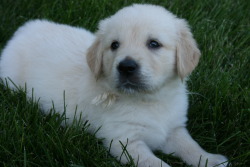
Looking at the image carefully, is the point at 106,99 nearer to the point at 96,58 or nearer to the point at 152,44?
the point at 96,58

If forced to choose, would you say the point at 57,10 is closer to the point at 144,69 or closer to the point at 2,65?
the point at 2,65

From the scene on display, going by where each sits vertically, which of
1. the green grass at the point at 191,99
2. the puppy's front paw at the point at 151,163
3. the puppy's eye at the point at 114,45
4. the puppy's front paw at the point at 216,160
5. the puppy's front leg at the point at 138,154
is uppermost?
the puppy's eye at the point at 114,45

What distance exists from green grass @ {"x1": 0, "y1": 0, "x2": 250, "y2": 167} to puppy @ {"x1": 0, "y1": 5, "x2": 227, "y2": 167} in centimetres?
16

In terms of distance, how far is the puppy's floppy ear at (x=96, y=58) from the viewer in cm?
326

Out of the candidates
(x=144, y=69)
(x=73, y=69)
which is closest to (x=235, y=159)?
(x=144, y=69)

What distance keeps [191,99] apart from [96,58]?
45.1 inches

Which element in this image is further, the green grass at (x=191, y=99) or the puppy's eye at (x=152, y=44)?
the puppy's eye at (x=152, y=44)

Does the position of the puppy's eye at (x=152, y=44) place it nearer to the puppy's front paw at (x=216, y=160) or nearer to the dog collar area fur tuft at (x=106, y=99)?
the dog collar area fur tuft at (x=106, y=99)

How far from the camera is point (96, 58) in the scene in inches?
129

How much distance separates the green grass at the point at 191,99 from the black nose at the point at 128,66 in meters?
0.63

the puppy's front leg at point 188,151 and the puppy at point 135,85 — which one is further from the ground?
the puppy at point 135,85

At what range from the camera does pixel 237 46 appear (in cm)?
492

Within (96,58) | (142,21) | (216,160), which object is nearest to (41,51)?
(96,58)

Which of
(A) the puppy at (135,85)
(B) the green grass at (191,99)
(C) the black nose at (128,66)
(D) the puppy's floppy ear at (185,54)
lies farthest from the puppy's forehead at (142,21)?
(B) the green grass at (191,99)
